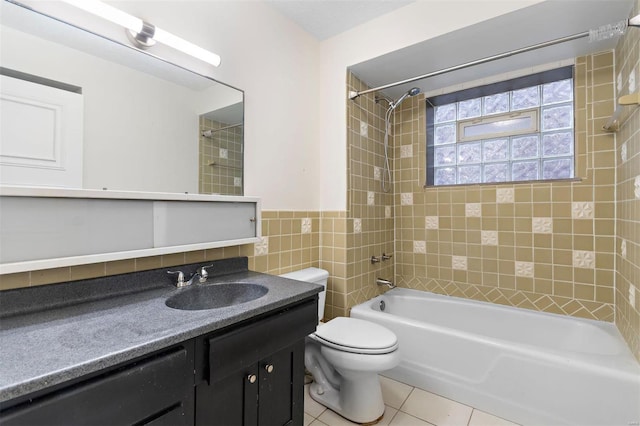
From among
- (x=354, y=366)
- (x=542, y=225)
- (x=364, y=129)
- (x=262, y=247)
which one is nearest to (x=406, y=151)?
(x=364, y=129)

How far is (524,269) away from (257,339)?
204 centimetres

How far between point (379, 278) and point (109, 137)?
2050 millimetres

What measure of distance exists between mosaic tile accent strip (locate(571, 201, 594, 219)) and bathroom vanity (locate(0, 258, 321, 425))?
1893 mm

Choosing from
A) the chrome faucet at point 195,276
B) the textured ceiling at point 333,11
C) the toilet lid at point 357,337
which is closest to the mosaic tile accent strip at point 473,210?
the toilet lid at point 357,337

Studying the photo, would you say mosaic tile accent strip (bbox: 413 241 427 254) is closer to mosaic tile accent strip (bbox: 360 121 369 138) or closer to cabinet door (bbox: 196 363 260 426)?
mosaic tile accent strip (bbox: 360 121 369 138)

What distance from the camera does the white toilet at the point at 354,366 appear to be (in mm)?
1447

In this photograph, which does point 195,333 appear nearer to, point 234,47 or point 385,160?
point 234,47

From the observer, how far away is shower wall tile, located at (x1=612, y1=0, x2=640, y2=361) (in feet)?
4.42

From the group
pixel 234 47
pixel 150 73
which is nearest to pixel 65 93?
pixel 150 73

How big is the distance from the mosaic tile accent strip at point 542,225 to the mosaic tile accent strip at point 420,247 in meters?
0.79

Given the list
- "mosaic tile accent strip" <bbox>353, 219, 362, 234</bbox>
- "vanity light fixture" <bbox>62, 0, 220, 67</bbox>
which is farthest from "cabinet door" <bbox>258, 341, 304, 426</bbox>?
"vanity light fixture" <bbox>62, 0, 220, 67</bbox>

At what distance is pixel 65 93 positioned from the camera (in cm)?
102

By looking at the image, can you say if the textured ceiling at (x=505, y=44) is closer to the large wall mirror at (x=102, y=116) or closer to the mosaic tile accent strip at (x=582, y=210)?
the mosaic tile accent strip at (x=582, y=210)

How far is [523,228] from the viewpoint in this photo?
2076 mm
